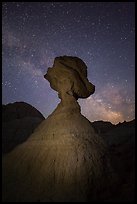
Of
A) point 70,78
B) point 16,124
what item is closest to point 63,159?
point 70,78

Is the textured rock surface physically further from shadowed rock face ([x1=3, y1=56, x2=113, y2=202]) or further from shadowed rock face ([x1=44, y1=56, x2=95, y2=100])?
shadowed rock face ([x1=3, y1=56, x2=113, y2=202])

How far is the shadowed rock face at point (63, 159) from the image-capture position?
12.5m

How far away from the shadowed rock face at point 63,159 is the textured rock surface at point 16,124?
24135mm

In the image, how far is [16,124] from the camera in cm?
4975

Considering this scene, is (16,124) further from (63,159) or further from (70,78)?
(63,159)

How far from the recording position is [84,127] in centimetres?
1513

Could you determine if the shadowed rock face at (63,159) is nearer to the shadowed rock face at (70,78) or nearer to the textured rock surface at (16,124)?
the shadowed rock face at (70,78)

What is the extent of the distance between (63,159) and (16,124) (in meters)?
37.6

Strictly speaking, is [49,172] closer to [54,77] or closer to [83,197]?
[83,197]

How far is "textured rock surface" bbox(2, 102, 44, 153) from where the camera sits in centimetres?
4242

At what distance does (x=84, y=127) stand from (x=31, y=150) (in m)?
3.18

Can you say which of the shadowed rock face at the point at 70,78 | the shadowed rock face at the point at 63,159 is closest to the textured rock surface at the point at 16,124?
the shadowed rock face at the point at 70,78

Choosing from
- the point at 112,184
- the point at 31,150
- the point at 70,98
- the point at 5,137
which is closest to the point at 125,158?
the point at 112,184

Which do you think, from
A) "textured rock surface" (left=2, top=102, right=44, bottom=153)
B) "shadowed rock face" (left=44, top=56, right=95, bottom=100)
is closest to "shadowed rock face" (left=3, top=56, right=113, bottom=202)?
"shadowed rock face" (left=44, top=56, right=95, bottom=100)
